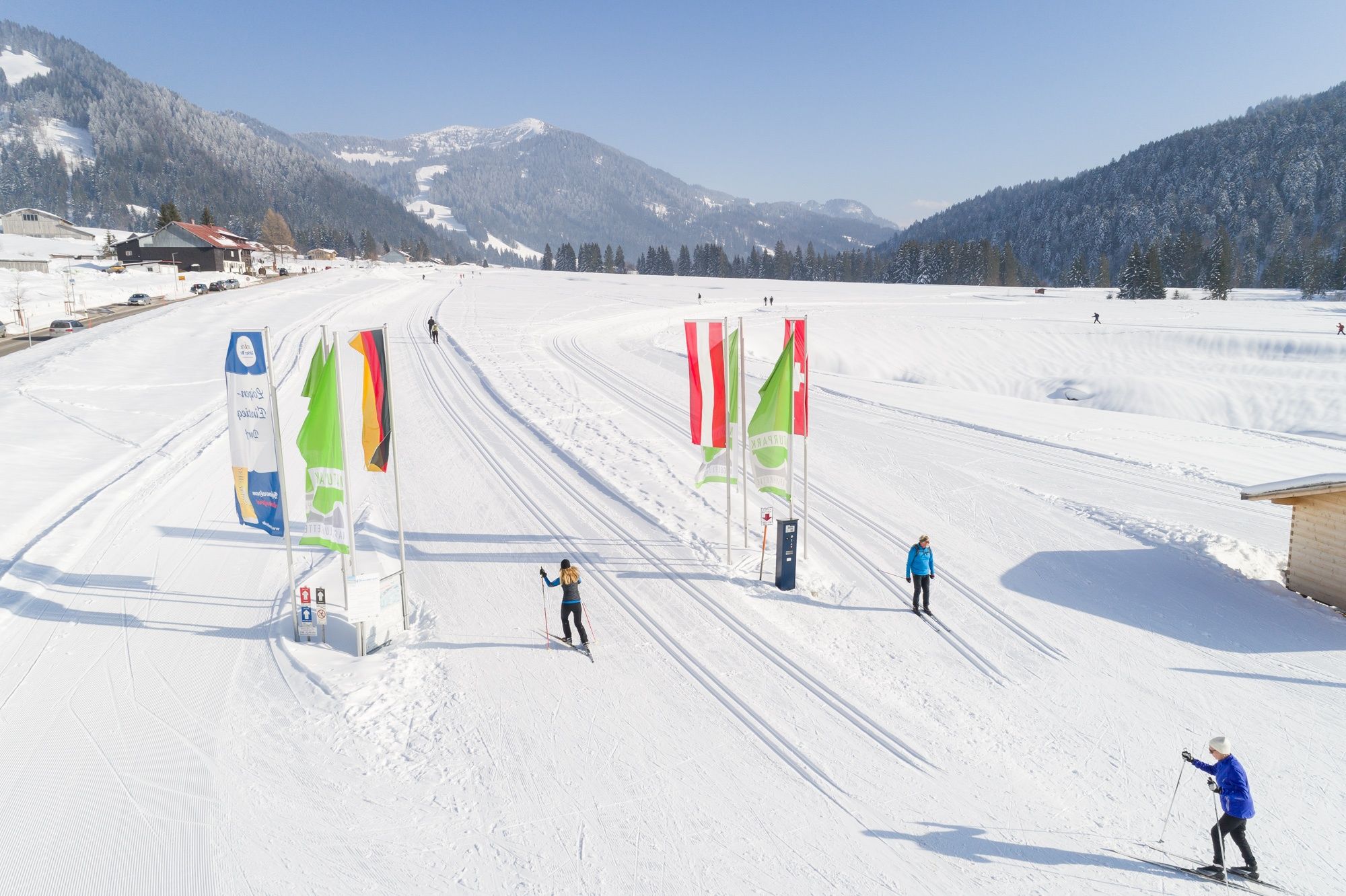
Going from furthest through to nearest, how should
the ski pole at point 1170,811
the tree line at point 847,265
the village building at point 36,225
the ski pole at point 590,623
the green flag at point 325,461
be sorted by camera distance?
the tree line at point 847,265 < the village building at point 36,225 < the ski pole at point 590,623 < the green flag at point 325,461 < the ski pole at point 1170,811

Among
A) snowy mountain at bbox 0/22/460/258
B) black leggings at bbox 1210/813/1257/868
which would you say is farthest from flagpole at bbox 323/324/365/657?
snowy mountain at bbox 0/22/460/258

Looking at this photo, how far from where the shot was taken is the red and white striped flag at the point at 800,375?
42.9ft

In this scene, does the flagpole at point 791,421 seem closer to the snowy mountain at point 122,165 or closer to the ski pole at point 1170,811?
the ski pole at point 1170,811

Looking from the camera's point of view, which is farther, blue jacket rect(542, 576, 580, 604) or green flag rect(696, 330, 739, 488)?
green flag rect(696, 330, 739, 488)

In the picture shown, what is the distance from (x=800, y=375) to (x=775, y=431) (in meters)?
1.43

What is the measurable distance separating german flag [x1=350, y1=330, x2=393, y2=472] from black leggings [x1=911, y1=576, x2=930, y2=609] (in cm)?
855

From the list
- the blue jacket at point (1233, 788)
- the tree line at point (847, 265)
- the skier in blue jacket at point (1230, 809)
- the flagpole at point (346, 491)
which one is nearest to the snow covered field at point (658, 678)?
the skier in blue jacket at point (1230, 809)

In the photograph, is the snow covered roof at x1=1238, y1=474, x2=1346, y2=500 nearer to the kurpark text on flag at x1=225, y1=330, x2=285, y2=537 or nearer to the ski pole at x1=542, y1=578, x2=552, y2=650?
the ski pole at x1=542, y1=578, x2=552, y2=650

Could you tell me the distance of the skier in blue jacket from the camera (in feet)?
20.9

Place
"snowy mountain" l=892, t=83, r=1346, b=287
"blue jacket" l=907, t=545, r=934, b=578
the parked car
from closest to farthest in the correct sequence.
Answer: "blue jacket" l=907, t=545, r=934, b=578 → the parked car → "snowy mountain" l=892, t=83, r=1346, b=287

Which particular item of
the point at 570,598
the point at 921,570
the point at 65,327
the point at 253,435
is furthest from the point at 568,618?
the point at 65,327

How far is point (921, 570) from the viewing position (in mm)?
11422

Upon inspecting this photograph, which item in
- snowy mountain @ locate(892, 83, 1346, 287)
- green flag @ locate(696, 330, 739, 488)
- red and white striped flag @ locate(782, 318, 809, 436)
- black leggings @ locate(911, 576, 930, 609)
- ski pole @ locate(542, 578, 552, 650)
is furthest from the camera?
snowy mountain @ locate(892, 83, 1346, 287)

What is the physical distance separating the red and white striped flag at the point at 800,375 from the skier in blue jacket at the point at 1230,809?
7.84 meters
